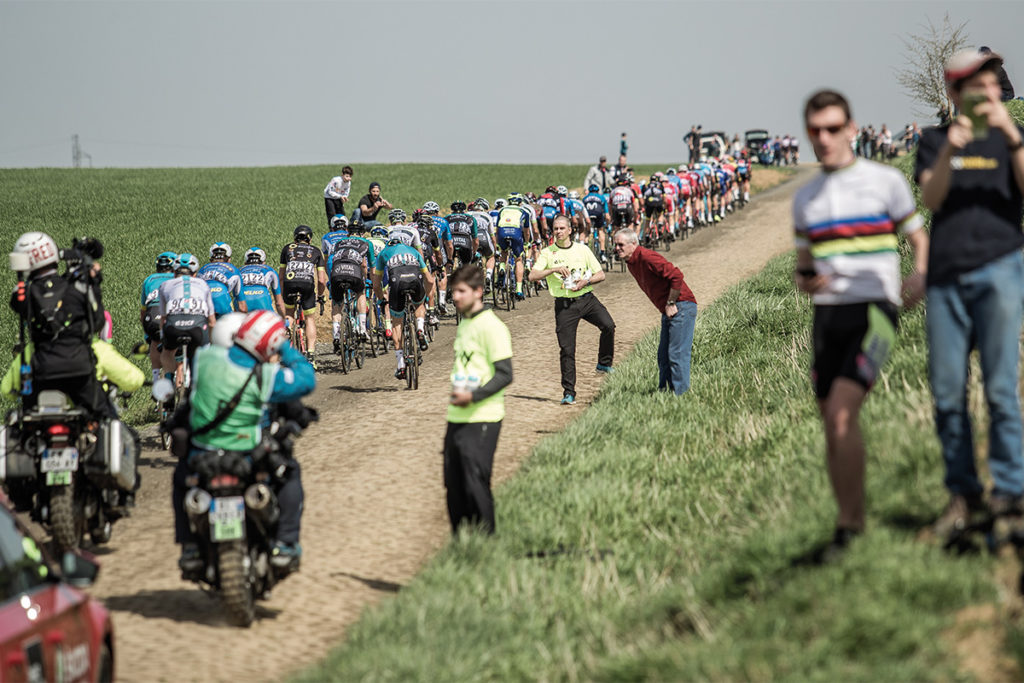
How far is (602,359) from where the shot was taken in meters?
16.2

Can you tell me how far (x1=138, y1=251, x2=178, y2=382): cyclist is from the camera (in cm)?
1426

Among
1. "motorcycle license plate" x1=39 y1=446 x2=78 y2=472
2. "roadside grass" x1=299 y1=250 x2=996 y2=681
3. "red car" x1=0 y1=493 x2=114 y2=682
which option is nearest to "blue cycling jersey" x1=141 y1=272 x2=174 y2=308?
"motorcycle license plate" x1=39 y1=446 x2=78 y2=472

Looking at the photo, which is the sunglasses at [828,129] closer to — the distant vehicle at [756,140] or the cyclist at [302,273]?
the cyclist at [302,273]

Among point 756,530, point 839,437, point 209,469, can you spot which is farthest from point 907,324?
point 209,469

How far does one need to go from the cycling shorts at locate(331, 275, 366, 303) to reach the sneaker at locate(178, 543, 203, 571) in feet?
35.6

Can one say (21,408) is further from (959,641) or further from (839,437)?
(959,641)

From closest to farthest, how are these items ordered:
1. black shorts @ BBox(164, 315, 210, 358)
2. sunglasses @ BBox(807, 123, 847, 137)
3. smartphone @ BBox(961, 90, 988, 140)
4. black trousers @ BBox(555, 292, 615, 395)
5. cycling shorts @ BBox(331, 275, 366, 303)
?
smartphone @ BBox(961, 90, 988, 140)
sunglasses @ BBox(807, 123, 847, 137)
black shorts @ BBox(164, 315, 210, 358)
black trousers @ BBox(555, 292, 615, 395)
cycling shorts @ BBox(331, 275, 366, 303)

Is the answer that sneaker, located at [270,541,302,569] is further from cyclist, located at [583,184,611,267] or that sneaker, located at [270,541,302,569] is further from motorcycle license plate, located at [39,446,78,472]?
cyclist, located at [583,184,611,267]

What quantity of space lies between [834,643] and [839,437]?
98 centimetres

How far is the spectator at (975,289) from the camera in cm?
580

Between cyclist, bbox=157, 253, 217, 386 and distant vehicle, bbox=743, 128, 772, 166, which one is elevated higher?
distant vehicle, bbox=743, 128, 772, 166

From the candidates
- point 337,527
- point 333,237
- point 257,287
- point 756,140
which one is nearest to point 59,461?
point 337,527

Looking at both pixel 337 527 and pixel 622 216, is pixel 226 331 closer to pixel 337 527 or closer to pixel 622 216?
pixel 337 527

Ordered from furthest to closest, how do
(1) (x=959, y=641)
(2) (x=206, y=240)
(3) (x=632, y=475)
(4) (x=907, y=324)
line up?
(2) (x=206, y=240) < (4) (x=907, y=324) < (3) (x=632, y=475) < (1) (x=959, y=641)
